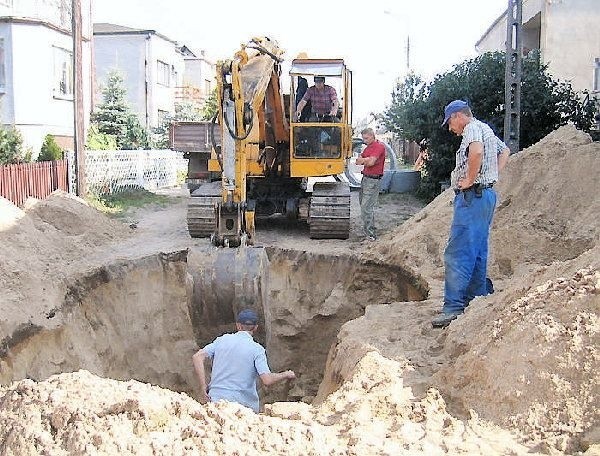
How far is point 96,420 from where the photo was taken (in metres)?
3.59

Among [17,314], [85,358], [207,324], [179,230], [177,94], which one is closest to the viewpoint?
[207,324]

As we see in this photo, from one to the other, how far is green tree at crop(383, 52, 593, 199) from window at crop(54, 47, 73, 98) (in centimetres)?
1106

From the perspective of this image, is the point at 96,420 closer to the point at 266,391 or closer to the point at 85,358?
the point at 85,358

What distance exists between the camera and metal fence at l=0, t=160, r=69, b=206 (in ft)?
39.9

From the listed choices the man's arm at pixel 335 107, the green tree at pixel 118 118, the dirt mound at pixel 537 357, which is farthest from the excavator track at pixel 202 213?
the green tree at pixel 118 118

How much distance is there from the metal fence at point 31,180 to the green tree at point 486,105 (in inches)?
325

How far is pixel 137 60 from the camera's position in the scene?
1267 inches

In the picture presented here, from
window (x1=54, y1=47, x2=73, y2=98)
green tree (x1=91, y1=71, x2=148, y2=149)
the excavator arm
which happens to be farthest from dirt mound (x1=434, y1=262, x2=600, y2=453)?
green tree (x1=91, y1=71, x2=148, y2=149)

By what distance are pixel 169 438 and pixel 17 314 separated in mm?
4173

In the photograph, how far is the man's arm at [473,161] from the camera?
564cm

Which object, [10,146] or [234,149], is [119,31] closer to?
[10,146]

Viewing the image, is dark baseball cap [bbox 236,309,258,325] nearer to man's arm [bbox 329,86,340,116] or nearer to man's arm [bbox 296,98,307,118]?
man's arm [bbox 296,98,307,118]

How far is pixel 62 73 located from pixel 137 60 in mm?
10740

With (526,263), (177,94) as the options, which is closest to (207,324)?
(526,263)
